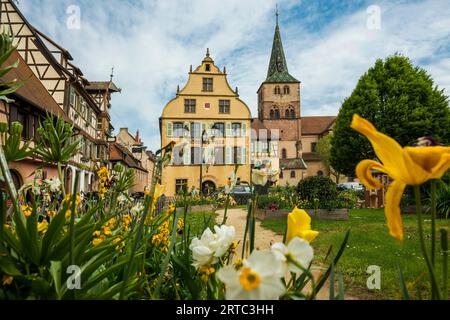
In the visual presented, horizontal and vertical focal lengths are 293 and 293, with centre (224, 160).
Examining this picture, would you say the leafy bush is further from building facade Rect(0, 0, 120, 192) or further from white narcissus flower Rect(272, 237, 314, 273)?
white narcissus flower Rect(272, 237, 314, 273)

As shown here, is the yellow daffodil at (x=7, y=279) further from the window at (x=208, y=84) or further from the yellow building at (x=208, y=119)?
the window at (x=208, y=84)

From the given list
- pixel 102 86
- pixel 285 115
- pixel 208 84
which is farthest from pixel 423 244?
pixel 285 115

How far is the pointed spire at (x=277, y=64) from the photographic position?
45.0 m

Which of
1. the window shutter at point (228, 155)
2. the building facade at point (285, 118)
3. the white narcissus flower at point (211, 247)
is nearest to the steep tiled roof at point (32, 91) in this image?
the white narcissus flower at point (211, 247)

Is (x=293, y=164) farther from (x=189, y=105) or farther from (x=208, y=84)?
(x=189, y=105)

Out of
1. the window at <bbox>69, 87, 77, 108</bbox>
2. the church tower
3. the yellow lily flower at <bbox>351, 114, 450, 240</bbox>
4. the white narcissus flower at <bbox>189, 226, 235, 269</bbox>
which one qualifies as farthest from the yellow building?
the yellow lily flower at <bbox>351, 114, 450, 240</bbox>

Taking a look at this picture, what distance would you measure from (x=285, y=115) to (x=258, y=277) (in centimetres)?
4443

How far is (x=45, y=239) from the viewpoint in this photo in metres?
0.92

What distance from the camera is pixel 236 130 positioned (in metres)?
27.9

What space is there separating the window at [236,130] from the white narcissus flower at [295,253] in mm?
27244

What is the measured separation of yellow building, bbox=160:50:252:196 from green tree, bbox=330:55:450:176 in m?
8.65

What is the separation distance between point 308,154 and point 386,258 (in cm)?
4844

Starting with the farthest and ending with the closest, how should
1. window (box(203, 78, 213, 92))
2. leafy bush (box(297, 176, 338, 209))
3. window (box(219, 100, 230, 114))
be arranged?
window (box(219, 100, 230, 114)) < window (box(203, 78, 213, 92)) < leafy bush (box(297, 176, 338, 209))

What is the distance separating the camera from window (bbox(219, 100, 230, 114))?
27.6 meters
